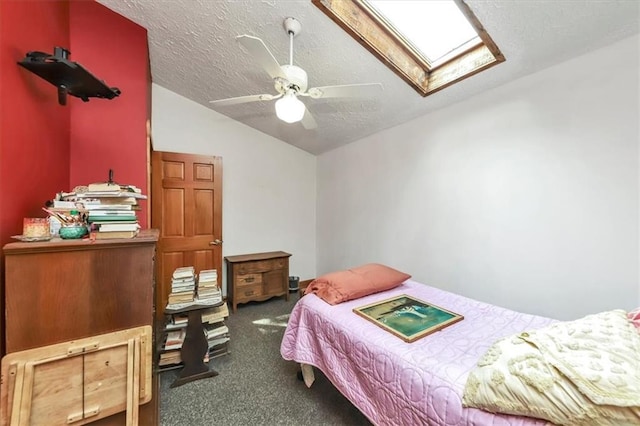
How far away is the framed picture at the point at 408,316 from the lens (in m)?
1.41

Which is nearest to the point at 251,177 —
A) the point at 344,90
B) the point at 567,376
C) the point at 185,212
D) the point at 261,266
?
the point at 185,212

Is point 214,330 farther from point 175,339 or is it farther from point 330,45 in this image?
point 330,45

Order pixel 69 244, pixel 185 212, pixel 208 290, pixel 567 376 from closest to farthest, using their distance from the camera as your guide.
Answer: pixel 567 376 → pixel 69 244 → pixel 208 290 → pixel 185 212

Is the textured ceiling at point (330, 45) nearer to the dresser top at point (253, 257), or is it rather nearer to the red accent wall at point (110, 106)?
the red accent wall at point (110, 106)

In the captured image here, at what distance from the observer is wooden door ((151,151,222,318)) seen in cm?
303

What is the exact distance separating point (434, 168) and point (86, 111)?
3.03 m

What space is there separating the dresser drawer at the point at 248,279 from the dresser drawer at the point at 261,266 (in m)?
0.05

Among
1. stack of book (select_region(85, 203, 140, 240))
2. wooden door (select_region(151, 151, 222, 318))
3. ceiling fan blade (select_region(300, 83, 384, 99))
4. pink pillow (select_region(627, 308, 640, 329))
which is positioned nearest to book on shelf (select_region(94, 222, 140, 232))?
stack of book (select_region(85, 203, 140, 240))

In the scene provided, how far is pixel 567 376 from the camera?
2.66 ft

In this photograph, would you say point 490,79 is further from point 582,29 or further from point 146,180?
point 146,180

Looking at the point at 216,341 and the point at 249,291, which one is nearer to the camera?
the point at 216,341

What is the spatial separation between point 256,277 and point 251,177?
1508 millimetres

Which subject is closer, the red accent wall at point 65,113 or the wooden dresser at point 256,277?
the red accent wall at point 65,113

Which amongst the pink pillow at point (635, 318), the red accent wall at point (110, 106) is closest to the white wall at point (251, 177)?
the red accent wall at point (110, 106)
